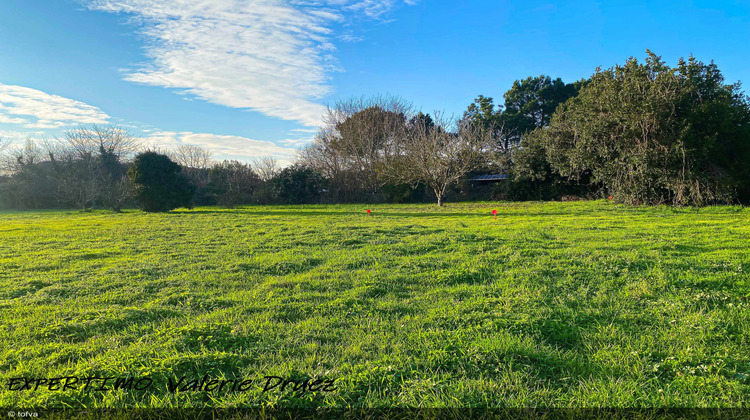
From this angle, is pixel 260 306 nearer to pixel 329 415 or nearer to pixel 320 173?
pixel 329 415

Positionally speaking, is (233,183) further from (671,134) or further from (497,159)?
(671,134)

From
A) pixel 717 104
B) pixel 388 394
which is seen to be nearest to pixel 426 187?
pixel 717 104

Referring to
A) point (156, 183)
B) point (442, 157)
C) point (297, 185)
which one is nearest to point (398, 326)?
point (442, 157)

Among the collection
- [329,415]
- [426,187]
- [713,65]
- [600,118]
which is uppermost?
[713,65]

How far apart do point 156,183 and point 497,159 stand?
25609 mm

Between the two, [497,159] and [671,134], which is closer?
[671,134]

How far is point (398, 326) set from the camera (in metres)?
3.83

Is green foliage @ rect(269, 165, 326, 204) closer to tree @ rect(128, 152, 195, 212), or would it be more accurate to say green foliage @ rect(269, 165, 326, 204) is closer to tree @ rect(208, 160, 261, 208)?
tree @ rect(208, 160, 261, 208)

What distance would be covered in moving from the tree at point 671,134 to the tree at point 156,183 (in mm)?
26212

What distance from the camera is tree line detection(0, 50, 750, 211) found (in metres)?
18.3

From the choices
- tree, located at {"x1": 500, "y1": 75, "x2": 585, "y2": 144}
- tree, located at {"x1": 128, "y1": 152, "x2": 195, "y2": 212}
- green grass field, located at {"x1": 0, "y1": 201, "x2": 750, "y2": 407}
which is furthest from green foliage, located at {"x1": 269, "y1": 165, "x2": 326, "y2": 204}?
green grass field, located at {"x1": 0, "y1": 201, "x2": 750, "y2": 407}

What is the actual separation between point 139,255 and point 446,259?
22.4ft

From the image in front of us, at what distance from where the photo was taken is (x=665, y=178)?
60.2ft

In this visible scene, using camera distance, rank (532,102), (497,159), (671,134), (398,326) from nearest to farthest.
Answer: (398,326) → (671,134) → (497,159) → (532,102)
